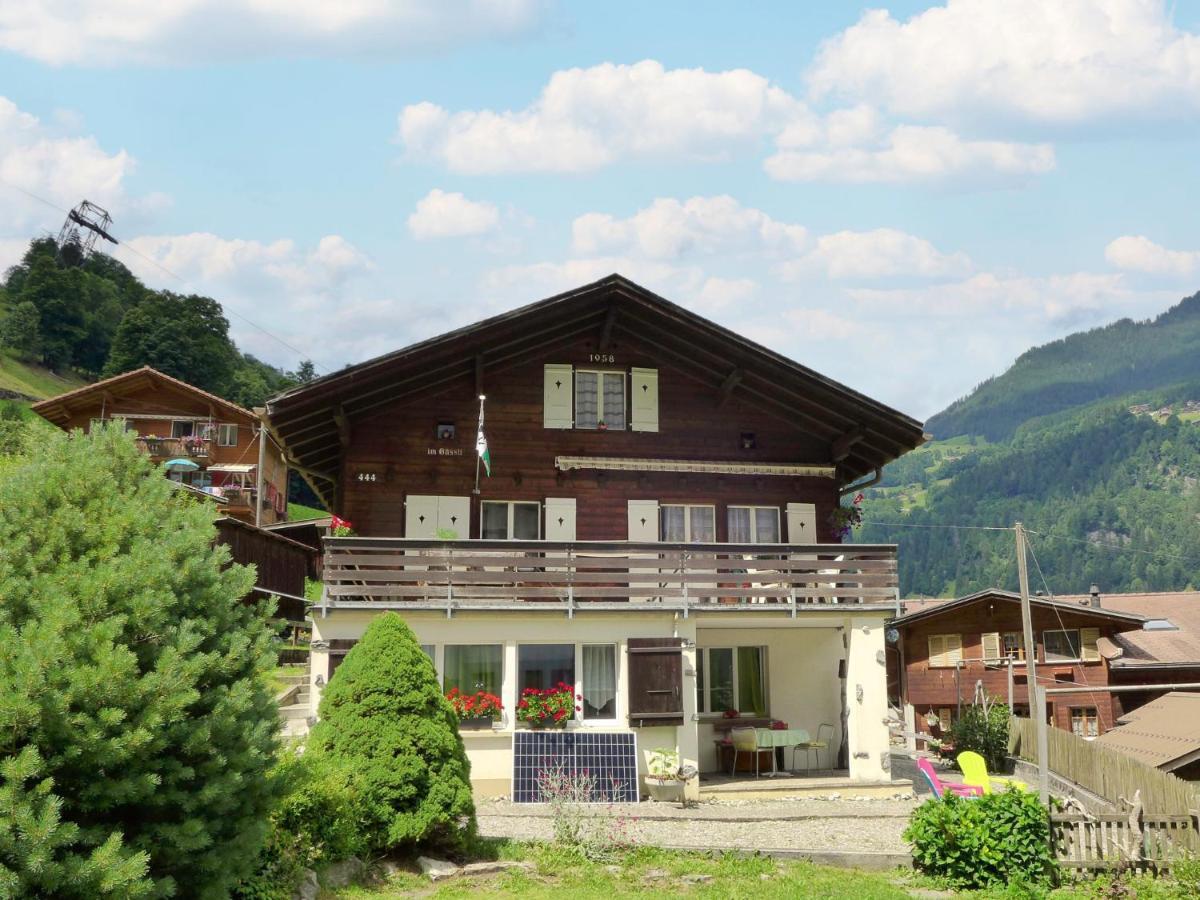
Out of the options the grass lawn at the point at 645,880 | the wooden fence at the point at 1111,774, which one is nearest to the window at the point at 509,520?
the grass lawn at the point at 645,880

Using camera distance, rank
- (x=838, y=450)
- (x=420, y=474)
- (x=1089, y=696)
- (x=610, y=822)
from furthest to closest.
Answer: (x=1089, y=696)
(x=838, y=450)
(x=420, y=474)
(x=610, y=822)

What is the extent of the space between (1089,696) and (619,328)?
25165 millimetres

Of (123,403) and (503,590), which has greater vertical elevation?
(123,403)

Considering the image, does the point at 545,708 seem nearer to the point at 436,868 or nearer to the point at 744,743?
the point at 744,743

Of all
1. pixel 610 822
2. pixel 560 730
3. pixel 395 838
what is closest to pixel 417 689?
pixel 395 838

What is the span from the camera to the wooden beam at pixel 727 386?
23.2 m

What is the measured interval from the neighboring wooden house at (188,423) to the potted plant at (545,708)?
32.4m

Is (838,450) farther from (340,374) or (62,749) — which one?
(62,749)

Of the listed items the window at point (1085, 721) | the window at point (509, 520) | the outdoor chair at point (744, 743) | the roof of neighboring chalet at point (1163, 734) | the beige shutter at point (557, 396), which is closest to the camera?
the outdoor chair at point (744, 743)

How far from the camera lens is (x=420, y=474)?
874 inches

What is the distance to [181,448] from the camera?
49.5 metres

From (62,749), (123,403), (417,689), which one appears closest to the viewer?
(62,749)

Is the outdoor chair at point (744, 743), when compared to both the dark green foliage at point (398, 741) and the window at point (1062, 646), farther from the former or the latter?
the window at point (1062, 646)

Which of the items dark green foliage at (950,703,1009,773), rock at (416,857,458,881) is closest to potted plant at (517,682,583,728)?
rock at (416,857,458,881)
